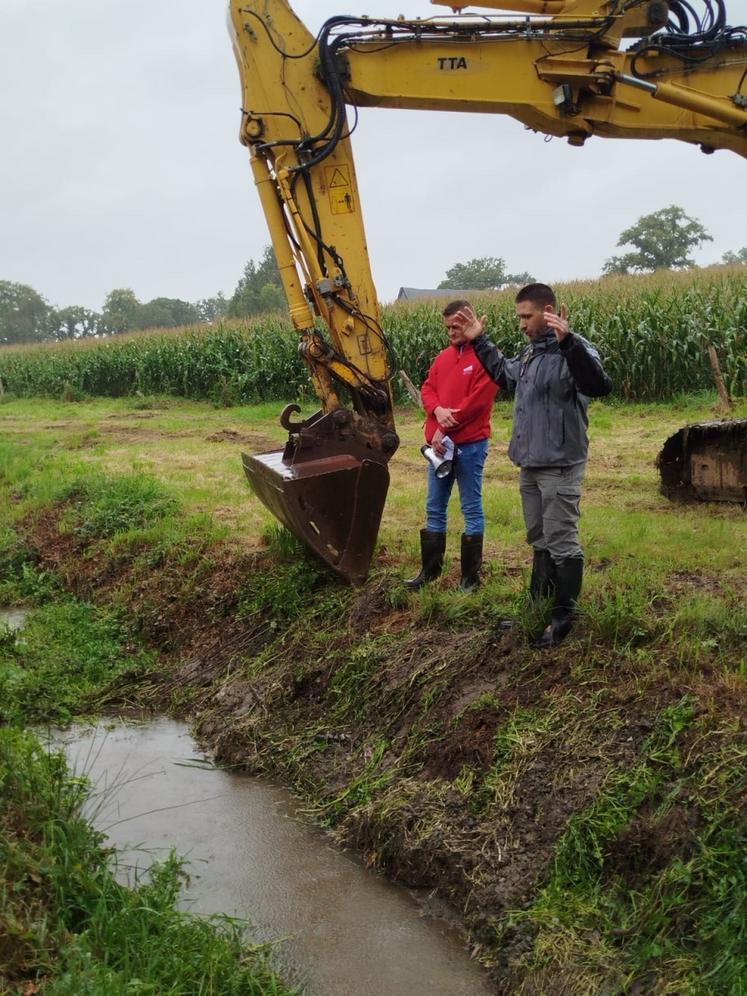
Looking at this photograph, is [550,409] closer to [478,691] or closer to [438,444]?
[438,444]

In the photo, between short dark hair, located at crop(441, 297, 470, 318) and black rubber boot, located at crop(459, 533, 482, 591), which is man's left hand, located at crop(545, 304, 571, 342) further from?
black rubber boot, located at crop(459, 533, 482, 591)

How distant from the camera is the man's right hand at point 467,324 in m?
5.59

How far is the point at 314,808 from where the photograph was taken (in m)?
4.89

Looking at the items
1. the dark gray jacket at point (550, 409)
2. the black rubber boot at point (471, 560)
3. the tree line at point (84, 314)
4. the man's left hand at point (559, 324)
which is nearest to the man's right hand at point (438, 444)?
the black rubber boot at point (471, 560)

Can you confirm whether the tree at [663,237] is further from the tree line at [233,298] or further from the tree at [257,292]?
the tree at [257,292]

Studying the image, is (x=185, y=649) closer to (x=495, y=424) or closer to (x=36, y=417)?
(x=495, y=424)

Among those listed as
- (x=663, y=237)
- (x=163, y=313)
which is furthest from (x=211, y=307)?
(x=663, y=237)

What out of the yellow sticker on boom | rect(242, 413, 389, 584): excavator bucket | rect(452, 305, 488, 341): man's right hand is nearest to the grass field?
rect(242, 413, 389, 584): excavator bucket

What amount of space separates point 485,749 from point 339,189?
3672 millimetres

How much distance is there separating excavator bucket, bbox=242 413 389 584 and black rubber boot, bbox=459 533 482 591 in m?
0.66

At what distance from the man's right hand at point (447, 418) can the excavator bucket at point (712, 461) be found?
126 inches

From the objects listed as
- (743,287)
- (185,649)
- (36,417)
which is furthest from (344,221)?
(36,417)

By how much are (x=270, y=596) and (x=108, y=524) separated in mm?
2688

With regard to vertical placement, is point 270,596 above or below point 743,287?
below
